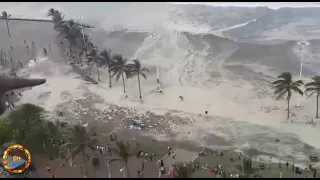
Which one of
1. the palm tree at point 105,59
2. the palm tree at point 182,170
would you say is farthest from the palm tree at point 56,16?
the palm tree at point 182,170

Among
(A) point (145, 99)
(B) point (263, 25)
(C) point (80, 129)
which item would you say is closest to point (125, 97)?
(A) point (145, 99)

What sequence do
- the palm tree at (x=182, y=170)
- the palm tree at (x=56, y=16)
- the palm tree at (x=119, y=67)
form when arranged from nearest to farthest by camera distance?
1. the palm tree at (x=182, y=170)
2. the palm tree at (x=119, y=67)
3. the palm tree at (x=56, y=16)

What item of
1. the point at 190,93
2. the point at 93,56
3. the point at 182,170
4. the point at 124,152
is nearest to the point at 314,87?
the point at 190,93

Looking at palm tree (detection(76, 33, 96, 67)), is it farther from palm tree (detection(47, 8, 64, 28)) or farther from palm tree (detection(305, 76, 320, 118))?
palm tree (detection(305, 76, 320, 118))

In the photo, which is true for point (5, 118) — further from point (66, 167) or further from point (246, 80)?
point (246, 80)

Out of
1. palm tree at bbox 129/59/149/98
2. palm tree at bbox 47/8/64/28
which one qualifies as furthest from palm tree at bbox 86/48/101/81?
palm tree at bbox 47/8/64/28

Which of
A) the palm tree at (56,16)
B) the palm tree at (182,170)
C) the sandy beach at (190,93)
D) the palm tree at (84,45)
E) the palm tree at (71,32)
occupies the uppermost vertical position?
the palm tree at (56,16)

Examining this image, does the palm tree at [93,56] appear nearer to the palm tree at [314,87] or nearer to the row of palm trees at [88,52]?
the row of palm trees at [88,52]
